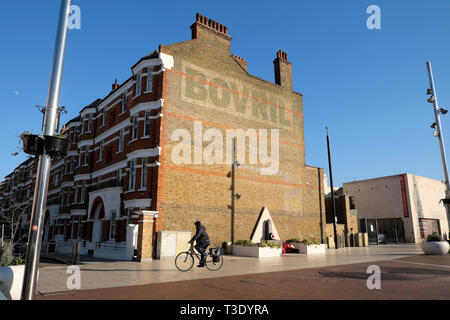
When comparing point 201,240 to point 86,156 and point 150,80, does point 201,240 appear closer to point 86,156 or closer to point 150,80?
point 150,80

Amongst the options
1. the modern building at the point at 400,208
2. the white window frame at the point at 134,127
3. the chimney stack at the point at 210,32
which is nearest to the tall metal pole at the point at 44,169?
the white window frame at the point at 134,127

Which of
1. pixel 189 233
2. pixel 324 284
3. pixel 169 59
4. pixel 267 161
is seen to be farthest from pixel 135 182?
pixel 324 284

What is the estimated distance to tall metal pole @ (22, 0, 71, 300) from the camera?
18.9 feet

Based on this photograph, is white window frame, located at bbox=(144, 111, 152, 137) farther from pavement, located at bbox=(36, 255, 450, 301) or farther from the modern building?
the modern building

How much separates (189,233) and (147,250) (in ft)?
10.8

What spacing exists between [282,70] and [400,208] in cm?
2669

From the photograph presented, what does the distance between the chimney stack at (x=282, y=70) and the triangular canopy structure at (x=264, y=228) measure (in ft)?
43.0

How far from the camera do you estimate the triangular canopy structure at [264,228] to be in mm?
25828

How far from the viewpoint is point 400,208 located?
43.2m

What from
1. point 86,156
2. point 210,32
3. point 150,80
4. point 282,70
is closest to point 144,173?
point 150,80

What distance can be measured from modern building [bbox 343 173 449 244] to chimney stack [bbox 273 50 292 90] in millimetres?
21278

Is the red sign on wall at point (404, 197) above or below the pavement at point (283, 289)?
above

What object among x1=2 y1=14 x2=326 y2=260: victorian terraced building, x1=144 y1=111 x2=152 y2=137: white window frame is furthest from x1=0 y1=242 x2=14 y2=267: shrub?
x1=144 y1=111 x2=152 y2=137: white window frame

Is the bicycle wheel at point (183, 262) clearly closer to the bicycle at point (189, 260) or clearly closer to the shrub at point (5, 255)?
the bicycle at point (189, 260)
